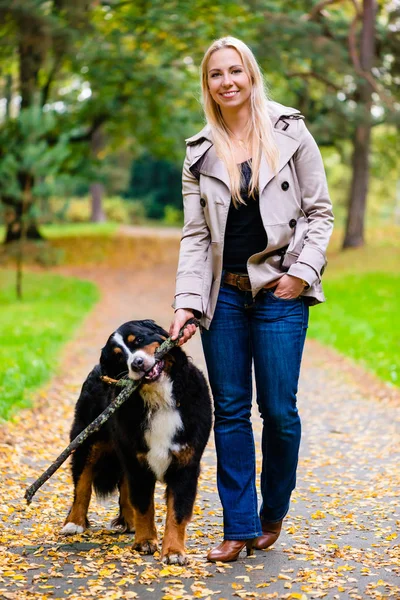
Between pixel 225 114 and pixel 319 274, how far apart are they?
35.6 inches

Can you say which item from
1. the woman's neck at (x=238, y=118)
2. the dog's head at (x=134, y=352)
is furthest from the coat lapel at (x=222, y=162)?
the dog's head at (x=134, y=352)

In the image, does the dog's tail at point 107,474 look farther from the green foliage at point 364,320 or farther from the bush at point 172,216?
the bush at point 172,216

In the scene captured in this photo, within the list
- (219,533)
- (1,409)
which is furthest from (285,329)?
(1,409)

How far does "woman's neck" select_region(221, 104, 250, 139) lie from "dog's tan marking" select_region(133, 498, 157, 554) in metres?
1.90

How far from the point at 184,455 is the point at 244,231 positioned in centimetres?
112

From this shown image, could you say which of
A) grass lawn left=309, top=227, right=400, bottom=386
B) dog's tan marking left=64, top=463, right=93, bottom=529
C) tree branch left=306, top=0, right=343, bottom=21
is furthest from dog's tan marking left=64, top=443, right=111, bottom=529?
tree branch left=306, top=0, right=343, bottom=21

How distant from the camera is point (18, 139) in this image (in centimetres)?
1694

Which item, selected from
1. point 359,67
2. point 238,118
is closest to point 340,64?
point 359,67

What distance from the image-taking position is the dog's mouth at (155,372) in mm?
3971

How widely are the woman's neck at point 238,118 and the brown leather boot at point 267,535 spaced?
196 cm

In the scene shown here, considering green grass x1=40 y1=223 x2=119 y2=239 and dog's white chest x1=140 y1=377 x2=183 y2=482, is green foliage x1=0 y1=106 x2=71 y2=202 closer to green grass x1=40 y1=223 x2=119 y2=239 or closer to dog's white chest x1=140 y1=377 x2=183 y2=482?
green grass x1=40 y1=223 x2=119 y2=239

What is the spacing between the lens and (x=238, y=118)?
409cm

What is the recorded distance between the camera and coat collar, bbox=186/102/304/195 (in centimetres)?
389

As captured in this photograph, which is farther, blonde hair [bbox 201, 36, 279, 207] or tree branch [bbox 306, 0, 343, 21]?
tree branch [bbox 306, 0, 343, 21]
